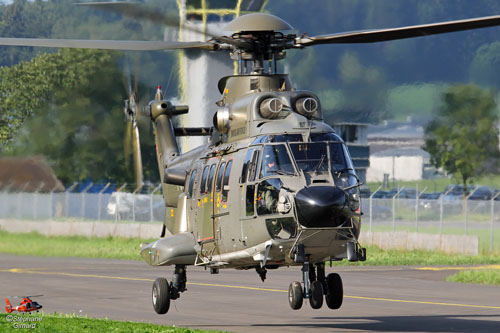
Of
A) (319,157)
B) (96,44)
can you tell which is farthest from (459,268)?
(96,44)

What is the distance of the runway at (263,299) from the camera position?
62.6 feet

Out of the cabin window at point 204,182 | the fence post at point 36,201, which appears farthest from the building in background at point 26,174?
the cabin window at point 204,182

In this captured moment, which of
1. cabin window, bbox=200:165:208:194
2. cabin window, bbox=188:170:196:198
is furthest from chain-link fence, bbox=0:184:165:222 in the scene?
cabin window, bbox=200:165:208:194

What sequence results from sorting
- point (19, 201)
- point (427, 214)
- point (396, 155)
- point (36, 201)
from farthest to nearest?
1. point (396, 155)
2. point (36, 201)
3. point (19, 201)
4. point (427, 214)

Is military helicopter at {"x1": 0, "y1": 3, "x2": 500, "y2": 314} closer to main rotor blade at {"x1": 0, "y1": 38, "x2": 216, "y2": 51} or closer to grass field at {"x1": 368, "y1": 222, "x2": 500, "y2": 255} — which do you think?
main rotor blade at {"x1": 0, "y1": 38, "x2": 216, "y2": 51}

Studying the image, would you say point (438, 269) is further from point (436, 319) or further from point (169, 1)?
point (169, 1)

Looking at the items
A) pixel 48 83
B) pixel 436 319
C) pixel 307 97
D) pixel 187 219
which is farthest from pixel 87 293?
pixel 48 83

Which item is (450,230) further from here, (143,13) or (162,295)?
(143,13)

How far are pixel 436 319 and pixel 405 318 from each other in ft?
2.23

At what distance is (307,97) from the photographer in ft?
52.0

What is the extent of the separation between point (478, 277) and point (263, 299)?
8.21 metres

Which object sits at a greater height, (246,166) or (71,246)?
(246,166)

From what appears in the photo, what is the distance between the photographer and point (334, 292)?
15805 mm

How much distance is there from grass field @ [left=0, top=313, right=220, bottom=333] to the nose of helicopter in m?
3.61
